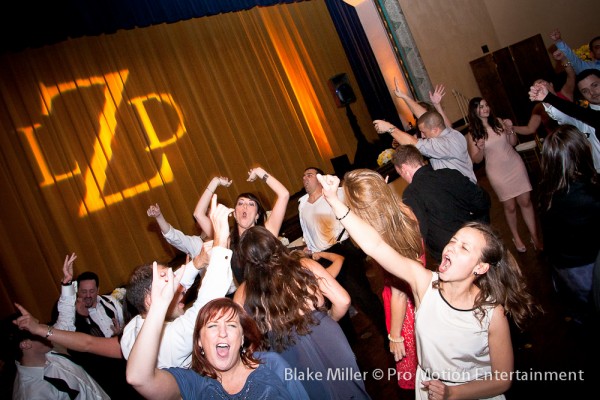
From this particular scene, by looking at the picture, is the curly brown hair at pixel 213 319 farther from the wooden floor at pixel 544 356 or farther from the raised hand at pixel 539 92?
the raised hand at pixel 539 92

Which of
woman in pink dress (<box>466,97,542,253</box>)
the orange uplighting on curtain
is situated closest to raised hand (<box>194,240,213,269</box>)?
woman in pink dress (<box>466,97,542,253</box>)

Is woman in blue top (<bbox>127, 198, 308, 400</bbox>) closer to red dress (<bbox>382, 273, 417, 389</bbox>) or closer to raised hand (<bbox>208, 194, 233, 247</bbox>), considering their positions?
raised hand (<bbox>208, 194, 233, 247</bbox>)

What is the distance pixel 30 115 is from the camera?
5605 mm

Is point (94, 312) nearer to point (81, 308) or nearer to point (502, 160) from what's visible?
point (81, 308)

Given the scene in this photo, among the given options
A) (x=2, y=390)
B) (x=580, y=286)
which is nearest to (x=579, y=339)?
(x=580, y=286)

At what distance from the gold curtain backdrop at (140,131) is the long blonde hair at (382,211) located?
173 inches

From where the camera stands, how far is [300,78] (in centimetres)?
886

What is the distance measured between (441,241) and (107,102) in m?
5.25

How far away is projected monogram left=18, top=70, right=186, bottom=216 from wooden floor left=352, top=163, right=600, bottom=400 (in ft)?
12.7

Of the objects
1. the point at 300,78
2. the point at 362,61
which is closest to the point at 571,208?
the point at 300,78

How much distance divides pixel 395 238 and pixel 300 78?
7.22m

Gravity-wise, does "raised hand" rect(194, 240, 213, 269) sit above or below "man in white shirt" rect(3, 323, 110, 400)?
above

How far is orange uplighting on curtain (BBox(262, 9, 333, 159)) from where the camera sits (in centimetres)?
862

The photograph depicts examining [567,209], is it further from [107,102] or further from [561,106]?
[107,102]
